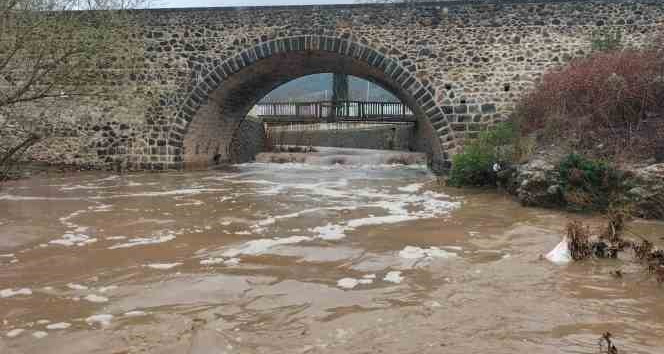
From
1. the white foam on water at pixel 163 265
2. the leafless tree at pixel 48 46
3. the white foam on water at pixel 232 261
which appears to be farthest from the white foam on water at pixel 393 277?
the leafless tree at pixel 48 46

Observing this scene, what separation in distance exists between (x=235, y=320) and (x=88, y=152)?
12327 millimetres

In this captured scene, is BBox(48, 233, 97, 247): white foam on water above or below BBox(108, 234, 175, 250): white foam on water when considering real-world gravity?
above

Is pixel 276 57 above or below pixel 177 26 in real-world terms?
below

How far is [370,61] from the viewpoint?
1236 centimetres

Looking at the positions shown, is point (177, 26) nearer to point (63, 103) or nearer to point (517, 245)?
point (63, 103)

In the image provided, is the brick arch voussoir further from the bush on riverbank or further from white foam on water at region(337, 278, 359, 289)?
white foam on water at region(337, 278, 359, 289)

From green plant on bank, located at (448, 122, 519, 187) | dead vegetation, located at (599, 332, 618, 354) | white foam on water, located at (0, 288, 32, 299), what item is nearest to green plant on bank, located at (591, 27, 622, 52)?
green plant on bank, located at (448, 122, 519, 187)

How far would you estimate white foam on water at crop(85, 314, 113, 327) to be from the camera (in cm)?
293

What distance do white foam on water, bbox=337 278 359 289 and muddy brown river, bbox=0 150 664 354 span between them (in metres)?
0.02

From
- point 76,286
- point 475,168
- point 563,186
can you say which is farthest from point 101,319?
point 475,168

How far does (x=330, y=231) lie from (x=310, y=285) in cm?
211

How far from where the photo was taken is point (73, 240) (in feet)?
17.0

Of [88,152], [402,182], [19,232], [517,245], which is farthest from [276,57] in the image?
[517,245]

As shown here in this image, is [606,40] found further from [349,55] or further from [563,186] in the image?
[563,186]
